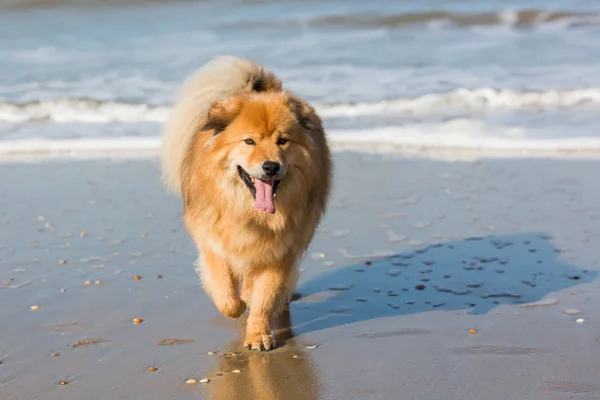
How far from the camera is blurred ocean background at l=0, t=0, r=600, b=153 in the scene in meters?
9.19

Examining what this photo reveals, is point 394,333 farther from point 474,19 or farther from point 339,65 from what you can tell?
point 474,19

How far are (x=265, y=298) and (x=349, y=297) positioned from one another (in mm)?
680

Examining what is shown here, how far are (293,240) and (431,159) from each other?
12.7 feet

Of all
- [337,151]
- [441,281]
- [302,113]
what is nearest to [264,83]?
[302,113]

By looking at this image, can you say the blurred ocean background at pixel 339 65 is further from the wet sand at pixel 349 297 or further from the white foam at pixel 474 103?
the wet sand at pixel 349 297

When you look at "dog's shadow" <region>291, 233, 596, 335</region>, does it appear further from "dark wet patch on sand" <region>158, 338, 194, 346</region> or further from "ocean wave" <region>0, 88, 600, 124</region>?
"ocean wave" <region>0, 88, 600, 124</region>

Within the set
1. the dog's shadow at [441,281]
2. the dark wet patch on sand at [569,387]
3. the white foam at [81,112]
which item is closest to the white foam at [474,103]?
the white foam at [81,112]

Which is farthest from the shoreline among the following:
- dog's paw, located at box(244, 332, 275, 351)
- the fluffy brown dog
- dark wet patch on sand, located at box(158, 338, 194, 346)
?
dark wet patch on sand, located at box(158, 338, 194, 346)

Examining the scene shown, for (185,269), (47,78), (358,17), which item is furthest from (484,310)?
(358,17)

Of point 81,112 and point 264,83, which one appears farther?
point 81,112

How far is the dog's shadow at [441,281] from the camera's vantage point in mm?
4277

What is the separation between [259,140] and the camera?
3.71 metres

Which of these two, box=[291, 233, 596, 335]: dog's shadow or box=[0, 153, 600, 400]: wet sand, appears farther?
box=[291, 233, 596, 335]: dog's shadow

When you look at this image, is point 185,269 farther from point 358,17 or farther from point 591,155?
point 358,17
